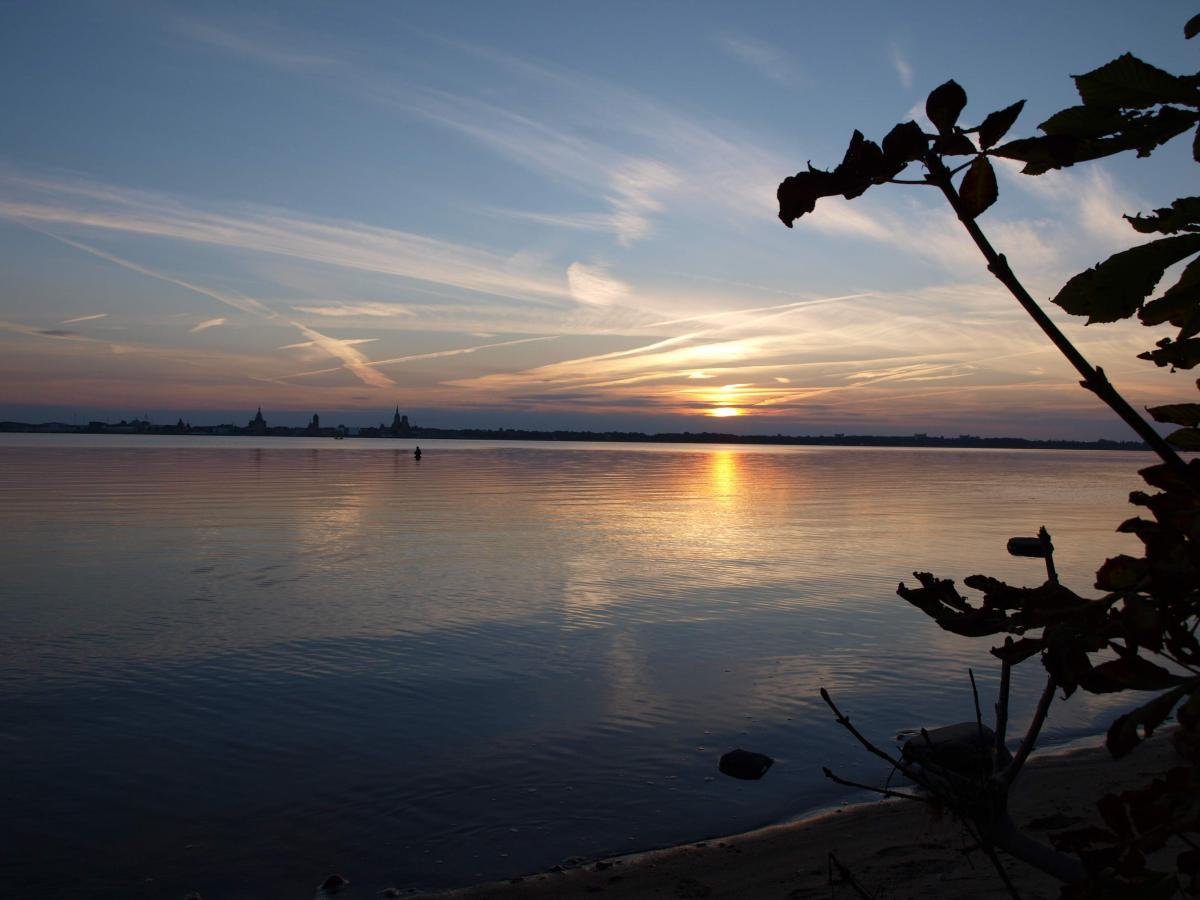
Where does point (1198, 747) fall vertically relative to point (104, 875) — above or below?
above

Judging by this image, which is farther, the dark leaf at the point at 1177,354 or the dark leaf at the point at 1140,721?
the dark leaf at the point at 1177,354

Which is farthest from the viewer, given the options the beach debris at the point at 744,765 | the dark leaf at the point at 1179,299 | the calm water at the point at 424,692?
the beach debris at the point at 744,765

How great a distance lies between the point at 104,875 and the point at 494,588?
1440 cm

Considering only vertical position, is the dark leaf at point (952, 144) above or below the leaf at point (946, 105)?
below

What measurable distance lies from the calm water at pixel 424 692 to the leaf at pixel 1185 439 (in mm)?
8185

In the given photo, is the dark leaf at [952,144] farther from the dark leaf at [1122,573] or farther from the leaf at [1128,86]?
the dark leaf at [1122,573]

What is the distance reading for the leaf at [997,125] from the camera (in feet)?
4.00

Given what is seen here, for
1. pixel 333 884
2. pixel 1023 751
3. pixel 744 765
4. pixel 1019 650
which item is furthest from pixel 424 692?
pixel 1019 650

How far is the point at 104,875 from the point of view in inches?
325

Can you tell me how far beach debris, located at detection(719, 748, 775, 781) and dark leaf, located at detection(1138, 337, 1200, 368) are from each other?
32.9 ft

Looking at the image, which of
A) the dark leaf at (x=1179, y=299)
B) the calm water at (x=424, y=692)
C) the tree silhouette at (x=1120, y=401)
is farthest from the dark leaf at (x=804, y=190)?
the calm water at (x=424, y=692)

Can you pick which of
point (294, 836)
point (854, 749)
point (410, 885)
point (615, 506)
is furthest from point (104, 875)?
point (615, 506)

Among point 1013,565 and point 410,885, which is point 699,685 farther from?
point 1013,565

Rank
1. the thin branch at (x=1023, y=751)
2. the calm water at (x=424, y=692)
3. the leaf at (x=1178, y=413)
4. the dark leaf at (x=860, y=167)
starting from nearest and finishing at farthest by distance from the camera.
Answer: the dark leaf at (x=860, y=167) < the leaf at (x=1178, y=413) < the thin branch at (x=1023, y=751) < the calm water at (x=424, y=692)
